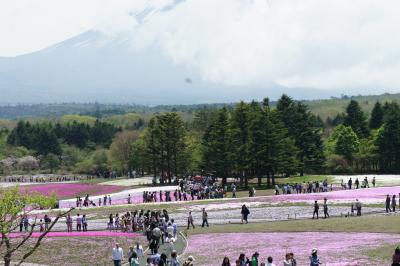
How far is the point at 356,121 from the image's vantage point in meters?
133

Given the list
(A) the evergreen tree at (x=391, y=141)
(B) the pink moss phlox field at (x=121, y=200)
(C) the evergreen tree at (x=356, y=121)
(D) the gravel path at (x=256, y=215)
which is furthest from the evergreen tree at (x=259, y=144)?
(C) the evergreen tree at (x=356, y=121)

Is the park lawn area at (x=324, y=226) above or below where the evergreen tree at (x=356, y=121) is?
below

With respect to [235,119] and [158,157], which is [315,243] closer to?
[235,119]

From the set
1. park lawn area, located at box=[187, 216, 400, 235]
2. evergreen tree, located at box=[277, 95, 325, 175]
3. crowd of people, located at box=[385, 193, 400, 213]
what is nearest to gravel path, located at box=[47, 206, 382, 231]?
crowd of people, located at box=[385, 193, 400, 213]

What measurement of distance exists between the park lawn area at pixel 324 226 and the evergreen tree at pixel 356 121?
85625 mm

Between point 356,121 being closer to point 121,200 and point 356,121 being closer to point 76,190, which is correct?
point 76,190

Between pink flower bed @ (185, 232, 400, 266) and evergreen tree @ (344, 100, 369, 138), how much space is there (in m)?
92.3

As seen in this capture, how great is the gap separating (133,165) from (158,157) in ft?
88.3

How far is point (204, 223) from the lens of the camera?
168ft

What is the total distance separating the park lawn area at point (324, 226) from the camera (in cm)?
4247

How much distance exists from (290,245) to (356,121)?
98.5 meters

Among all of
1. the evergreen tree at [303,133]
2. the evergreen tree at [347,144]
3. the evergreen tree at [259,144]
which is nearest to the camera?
the evergreen tree at [259,144]

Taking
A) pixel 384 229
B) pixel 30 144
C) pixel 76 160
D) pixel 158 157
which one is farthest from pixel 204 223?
pixel 30 144

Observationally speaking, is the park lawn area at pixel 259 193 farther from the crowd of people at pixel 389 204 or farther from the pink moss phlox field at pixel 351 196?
the crowd of people at pixel 389 204
